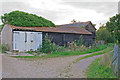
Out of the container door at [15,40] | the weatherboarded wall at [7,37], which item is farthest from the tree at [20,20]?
the container door at [15,40]

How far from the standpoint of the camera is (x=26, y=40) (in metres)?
17.2

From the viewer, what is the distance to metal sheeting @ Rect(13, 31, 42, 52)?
16.7 metres

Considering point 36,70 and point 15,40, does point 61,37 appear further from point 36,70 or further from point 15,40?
point 36,70

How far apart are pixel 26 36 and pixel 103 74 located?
12106mm

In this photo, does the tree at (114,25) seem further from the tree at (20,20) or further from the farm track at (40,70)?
the farm track at (40,70)

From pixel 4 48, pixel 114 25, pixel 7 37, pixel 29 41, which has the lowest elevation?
pixel 4 48

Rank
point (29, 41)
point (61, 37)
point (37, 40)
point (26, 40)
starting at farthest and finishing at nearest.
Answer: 1. point (61, 37)
2. point (37, 40)
3. point (29, 41)
4. point (26, 40)

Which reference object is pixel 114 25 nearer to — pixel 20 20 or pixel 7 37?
pixel 20 20

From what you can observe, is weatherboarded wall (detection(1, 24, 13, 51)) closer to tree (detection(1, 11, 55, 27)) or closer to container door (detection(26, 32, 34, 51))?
tree (detection(1, 11, 55, 27))

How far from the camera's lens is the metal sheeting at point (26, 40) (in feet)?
54.7

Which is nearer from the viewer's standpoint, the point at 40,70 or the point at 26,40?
the point at 40,70

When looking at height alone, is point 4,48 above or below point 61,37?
below

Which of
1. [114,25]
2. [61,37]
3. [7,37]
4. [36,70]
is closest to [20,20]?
[7,37]

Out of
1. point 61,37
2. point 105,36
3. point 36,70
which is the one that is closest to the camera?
point 36,70
